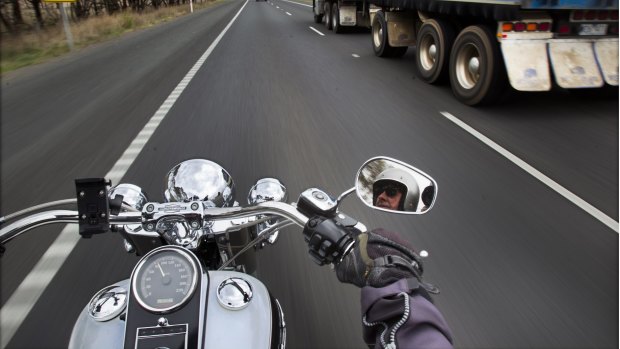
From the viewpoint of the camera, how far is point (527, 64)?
595 centimetres

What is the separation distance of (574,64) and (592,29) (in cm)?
61

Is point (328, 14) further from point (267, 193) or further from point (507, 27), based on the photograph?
point (267, 193)

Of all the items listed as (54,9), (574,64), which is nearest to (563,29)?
(574,64)

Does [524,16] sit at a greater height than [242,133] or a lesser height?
greater

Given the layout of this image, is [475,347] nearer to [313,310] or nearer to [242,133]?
[313,310]

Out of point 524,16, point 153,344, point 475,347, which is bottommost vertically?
point 475,347

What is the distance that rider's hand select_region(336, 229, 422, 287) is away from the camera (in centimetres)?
119

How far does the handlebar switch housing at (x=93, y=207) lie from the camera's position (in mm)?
1316

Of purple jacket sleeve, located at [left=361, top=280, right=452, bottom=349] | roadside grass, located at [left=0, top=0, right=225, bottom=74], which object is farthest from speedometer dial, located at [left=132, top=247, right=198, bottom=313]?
roadside grass, located at [left=0, top=0, right=225, bottom=74]

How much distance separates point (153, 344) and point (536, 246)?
3000mm

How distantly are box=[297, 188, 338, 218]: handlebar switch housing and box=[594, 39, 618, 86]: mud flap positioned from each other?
6264 millimetres

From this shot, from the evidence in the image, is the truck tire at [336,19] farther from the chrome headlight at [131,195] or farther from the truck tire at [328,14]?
the chrome headlight at [131,195]

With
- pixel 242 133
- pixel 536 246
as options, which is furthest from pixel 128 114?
pixel 536 246

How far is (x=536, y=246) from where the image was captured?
3271mm
